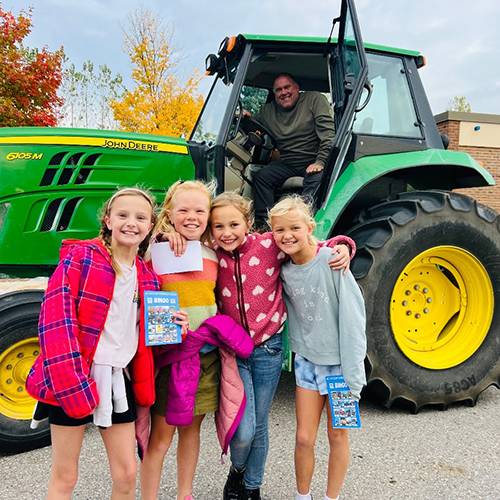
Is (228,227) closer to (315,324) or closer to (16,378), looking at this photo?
(315,324)

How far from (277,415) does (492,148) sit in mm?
11823

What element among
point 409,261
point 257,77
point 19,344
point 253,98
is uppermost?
point 257,77

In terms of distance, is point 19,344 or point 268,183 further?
point 268,183

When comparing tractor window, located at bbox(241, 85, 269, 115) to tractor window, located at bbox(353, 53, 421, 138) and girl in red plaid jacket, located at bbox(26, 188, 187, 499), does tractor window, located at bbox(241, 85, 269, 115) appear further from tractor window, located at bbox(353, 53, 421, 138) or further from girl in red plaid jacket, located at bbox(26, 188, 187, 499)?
girl in red plaid jacket, located at bbox(26, 188, 187, 499)

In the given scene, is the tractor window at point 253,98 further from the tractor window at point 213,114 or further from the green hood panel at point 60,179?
the green hood panel at point 60,179

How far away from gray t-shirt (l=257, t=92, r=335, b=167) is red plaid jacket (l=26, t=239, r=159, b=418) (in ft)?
7.01

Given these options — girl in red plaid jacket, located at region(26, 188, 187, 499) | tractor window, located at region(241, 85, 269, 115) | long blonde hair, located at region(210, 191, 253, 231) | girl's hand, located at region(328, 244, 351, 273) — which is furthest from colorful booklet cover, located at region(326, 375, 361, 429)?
tractor window, located at region(241, 85, 269, 115)

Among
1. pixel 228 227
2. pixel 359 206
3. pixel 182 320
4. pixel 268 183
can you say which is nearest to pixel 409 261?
pixel 359 206

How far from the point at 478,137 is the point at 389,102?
32.5ft

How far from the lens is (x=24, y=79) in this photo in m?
10.8

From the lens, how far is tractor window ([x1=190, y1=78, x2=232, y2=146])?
3508mm

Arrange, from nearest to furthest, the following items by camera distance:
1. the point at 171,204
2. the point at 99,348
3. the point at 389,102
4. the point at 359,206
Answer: the point at 99,348, the point at 171,204, the point at 389,102, the point at 359,206

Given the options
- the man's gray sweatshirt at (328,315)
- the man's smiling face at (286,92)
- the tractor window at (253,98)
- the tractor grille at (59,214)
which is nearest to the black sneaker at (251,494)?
the man's gray sweatshirt at (328,315)

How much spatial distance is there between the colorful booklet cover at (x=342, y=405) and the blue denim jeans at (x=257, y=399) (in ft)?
0.91
